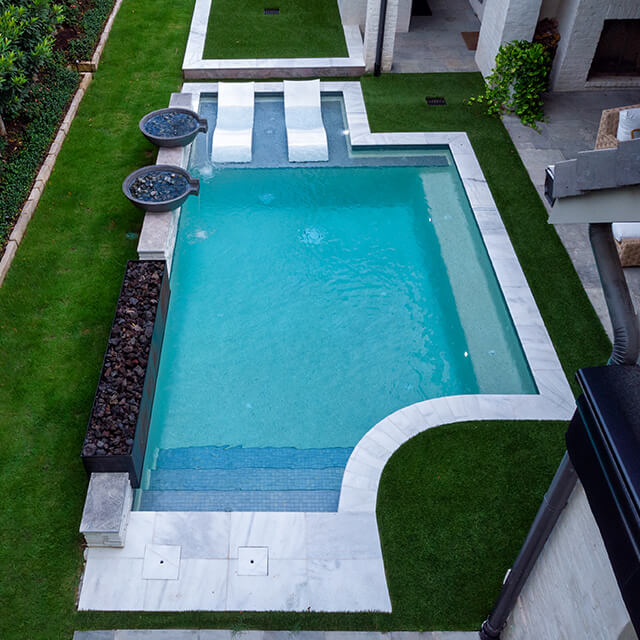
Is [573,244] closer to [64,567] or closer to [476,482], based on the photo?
[476,482]

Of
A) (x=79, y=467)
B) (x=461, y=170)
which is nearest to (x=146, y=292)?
(x=79, y=467)

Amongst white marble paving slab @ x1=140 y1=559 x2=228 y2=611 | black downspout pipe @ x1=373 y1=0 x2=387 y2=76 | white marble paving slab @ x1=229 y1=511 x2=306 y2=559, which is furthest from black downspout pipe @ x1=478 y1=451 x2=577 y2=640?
black downspout pipe @ x1=373 y1=0 x2=387 y2=76

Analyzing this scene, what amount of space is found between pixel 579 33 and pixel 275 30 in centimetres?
695

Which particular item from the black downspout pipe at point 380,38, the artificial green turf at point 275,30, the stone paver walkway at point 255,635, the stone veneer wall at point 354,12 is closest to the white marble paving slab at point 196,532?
the stone paver walkway at point 255,635

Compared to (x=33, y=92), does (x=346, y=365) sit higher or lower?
lower

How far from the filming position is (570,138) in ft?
40.7

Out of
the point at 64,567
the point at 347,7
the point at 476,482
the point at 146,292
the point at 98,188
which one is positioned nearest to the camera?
the point at 64,567

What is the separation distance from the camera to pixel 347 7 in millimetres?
15664

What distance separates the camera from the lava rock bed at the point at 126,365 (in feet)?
23.5

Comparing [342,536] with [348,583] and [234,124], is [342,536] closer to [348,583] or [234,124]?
[348,583]

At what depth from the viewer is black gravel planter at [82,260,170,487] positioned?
7051mm

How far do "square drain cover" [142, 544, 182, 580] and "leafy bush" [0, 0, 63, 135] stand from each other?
24.9 feet

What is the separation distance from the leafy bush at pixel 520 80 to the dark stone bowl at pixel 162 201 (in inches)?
248

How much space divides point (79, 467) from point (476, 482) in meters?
4.49
